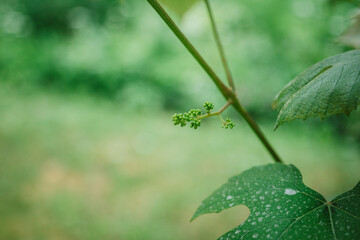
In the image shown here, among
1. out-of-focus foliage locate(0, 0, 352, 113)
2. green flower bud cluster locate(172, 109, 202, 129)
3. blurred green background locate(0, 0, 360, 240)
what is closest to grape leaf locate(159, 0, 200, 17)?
green flower bud cluster locate(172, 109, 202, 129)

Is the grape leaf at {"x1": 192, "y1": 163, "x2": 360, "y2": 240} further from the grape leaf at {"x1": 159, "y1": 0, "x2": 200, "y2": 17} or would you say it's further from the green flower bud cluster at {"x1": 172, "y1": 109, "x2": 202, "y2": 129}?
the grape leaf at {"x1": 159, "y1": 0, "x2": 200, "y2": 17}

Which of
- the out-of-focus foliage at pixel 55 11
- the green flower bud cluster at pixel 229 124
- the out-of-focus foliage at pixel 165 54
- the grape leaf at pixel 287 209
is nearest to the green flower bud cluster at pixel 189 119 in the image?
the green flower bud cluster at pixel 229 124

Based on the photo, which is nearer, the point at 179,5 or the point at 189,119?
the point at 189,119

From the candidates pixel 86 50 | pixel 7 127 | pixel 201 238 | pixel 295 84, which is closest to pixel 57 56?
pixel 86 50

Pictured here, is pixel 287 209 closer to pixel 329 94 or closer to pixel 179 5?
pixel 329 94

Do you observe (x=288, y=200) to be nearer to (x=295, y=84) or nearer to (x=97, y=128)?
(x=295, y=84)

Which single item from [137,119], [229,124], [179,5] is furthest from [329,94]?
[137,119]
